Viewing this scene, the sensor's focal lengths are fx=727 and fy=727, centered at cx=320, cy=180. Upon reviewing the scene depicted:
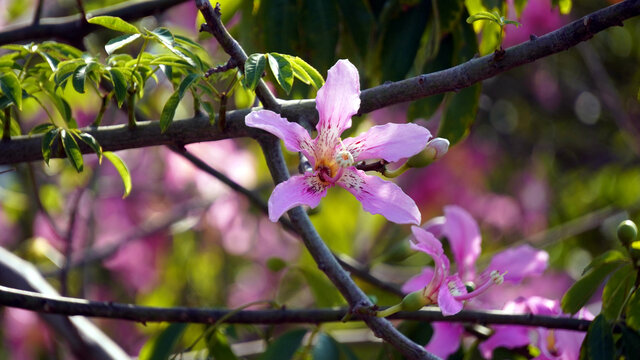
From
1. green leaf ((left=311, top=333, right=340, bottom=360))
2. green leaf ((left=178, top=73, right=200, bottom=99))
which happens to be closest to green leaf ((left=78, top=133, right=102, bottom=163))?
green leaf ((left=178, top=73, right=200, bottom=99))

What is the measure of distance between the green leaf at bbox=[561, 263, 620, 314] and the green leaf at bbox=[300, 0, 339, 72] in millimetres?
526

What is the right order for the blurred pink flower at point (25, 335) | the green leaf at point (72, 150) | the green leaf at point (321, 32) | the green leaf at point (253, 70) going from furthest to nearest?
the blurred pink flower at point (25, 335)
the green leaf at point (321, 32)
the green leaf at point (72, 150)
the green leaf at point (253, 70)

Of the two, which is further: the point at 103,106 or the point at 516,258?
the point at 516,258

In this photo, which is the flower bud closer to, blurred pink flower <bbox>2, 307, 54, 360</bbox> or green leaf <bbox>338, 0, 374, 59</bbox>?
green leaf <bbox>338, 0, 374, 59</bbox>

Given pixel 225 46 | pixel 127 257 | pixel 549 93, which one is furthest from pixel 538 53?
pixel 549 93

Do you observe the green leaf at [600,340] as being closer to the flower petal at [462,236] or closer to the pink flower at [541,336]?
the pink flower at [541,336]

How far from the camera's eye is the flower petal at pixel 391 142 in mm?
826

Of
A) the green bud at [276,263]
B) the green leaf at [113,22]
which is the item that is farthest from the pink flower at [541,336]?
the green leaf at [113,22]

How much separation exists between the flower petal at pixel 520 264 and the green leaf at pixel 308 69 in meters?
0.57

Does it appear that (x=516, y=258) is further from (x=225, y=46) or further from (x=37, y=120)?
(x=37, y=120)

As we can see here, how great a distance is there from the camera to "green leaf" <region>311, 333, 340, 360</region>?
1173 millimetres

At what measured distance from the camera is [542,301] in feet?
3.83

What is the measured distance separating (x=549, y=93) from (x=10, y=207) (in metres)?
2.17

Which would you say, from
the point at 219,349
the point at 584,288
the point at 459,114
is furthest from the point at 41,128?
the point at 584,288
